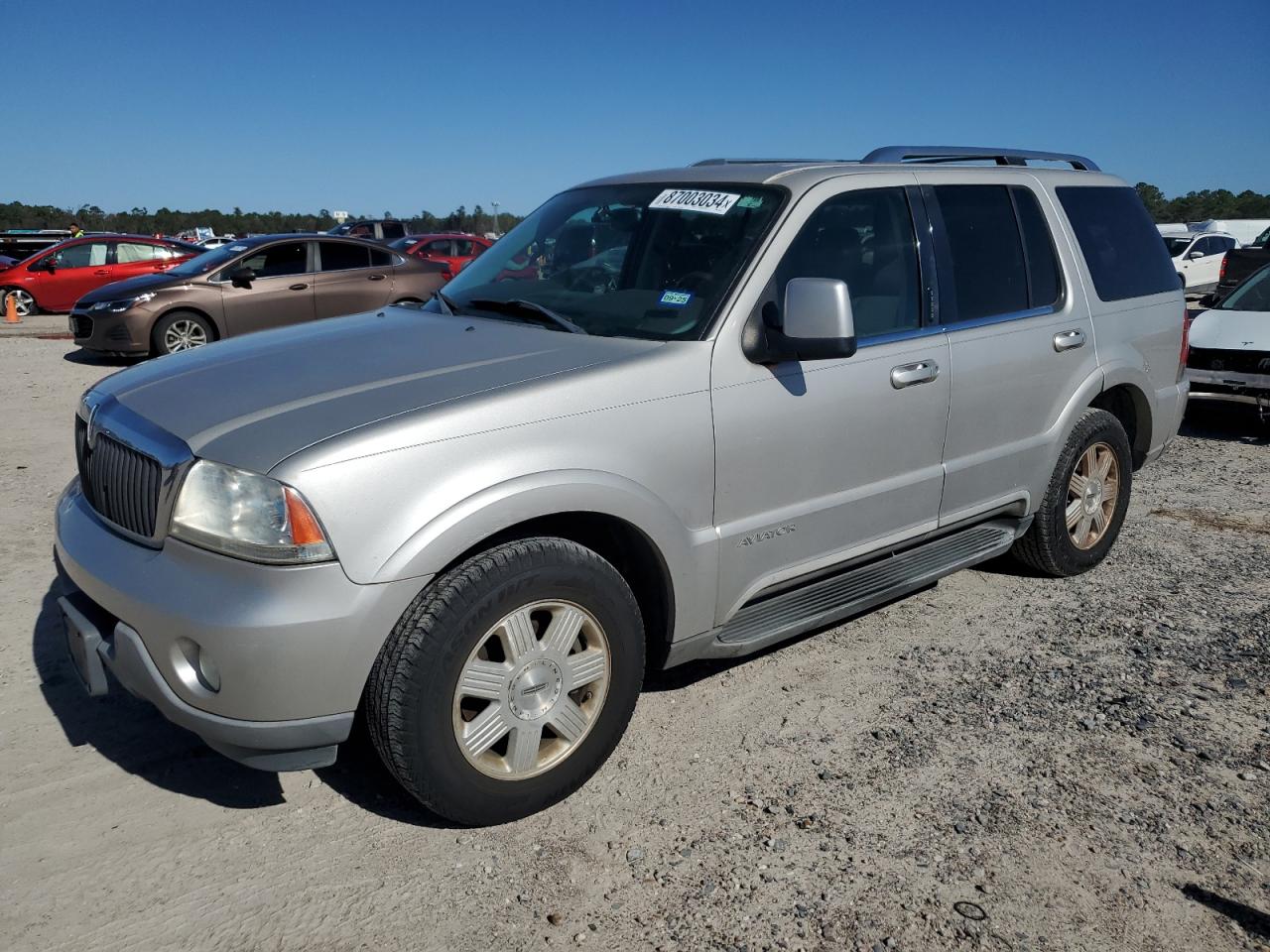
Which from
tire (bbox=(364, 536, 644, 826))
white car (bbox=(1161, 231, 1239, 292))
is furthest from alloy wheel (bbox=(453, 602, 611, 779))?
white car (bbox=(1161, 231, 1239, 292))

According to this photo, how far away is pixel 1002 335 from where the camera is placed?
171 inches

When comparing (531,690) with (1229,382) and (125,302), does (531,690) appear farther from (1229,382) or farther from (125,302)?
(125,302)

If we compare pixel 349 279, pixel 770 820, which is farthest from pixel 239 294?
pixel 770 820

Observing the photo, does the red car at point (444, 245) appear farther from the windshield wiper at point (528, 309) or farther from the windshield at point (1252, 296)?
the windshield wiper at point (528, 309)

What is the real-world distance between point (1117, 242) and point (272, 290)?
1016 centimetres

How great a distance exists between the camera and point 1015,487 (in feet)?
15.0

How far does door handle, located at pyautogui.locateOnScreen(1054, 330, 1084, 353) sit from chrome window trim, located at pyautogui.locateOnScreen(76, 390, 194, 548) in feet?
11.8

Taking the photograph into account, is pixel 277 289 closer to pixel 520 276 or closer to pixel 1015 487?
pixel 520 276

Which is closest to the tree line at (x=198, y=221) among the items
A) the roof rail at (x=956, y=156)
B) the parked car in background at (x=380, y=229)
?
the parked car in background at (x=380, y=229)

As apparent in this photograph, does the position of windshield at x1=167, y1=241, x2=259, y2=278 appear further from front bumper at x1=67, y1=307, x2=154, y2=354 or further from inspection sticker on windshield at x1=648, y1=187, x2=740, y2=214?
inspection sticker on windshield at x1=648, y1=187, x2=740, y2=214

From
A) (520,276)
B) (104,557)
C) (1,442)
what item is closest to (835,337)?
(520,276)

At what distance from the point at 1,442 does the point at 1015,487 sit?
7143 millimetres

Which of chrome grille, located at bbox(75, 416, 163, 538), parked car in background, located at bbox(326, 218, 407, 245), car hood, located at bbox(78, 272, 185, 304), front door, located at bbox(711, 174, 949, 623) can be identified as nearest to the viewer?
chrome grille, located at bbox(75, 416, 163, 538)

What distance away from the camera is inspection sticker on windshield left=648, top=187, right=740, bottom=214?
3.80m
